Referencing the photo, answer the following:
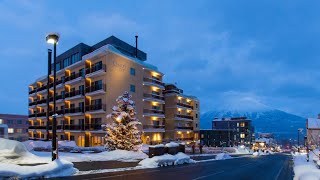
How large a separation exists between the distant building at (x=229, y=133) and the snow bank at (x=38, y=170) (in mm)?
93863

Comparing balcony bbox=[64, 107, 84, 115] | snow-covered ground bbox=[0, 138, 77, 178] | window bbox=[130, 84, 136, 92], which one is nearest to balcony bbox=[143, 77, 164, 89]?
window bbox=[130, 84, 136, 92]

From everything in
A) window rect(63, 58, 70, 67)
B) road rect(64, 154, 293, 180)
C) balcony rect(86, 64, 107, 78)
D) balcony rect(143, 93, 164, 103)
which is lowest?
road rect(64, 154, 293, 180)

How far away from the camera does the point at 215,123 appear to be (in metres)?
138

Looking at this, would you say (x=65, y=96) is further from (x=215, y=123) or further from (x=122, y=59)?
(x=215, y=123)

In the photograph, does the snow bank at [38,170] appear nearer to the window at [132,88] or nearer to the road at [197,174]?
the road at [197,174]

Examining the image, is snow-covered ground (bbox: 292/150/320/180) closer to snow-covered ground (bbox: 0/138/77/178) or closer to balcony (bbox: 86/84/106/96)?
snow-covered ground (bbox: 0/138/77/178)

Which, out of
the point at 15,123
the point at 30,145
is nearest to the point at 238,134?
the point at 15,123

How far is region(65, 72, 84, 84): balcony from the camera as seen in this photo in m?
57.9

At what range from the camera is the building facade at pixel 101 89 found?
52.7m

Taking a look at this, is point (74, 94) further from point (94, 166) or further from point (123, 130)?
point (94, 166)

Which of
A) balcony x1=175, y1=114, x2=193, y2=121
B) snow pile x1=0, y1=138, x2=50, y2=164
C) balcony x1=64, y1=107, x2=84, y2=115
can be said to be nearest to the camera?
snow pile x1=0, y1=138, x2=50, y2=164

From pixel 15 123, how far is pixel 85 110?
221 ft

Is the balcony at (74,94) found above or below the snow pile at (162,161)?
above

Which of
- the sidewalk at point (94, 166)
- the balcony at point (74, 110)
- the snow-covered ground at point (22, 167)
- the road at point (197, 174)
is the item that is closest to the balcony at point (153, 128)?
the balcony at point (74, 110)
